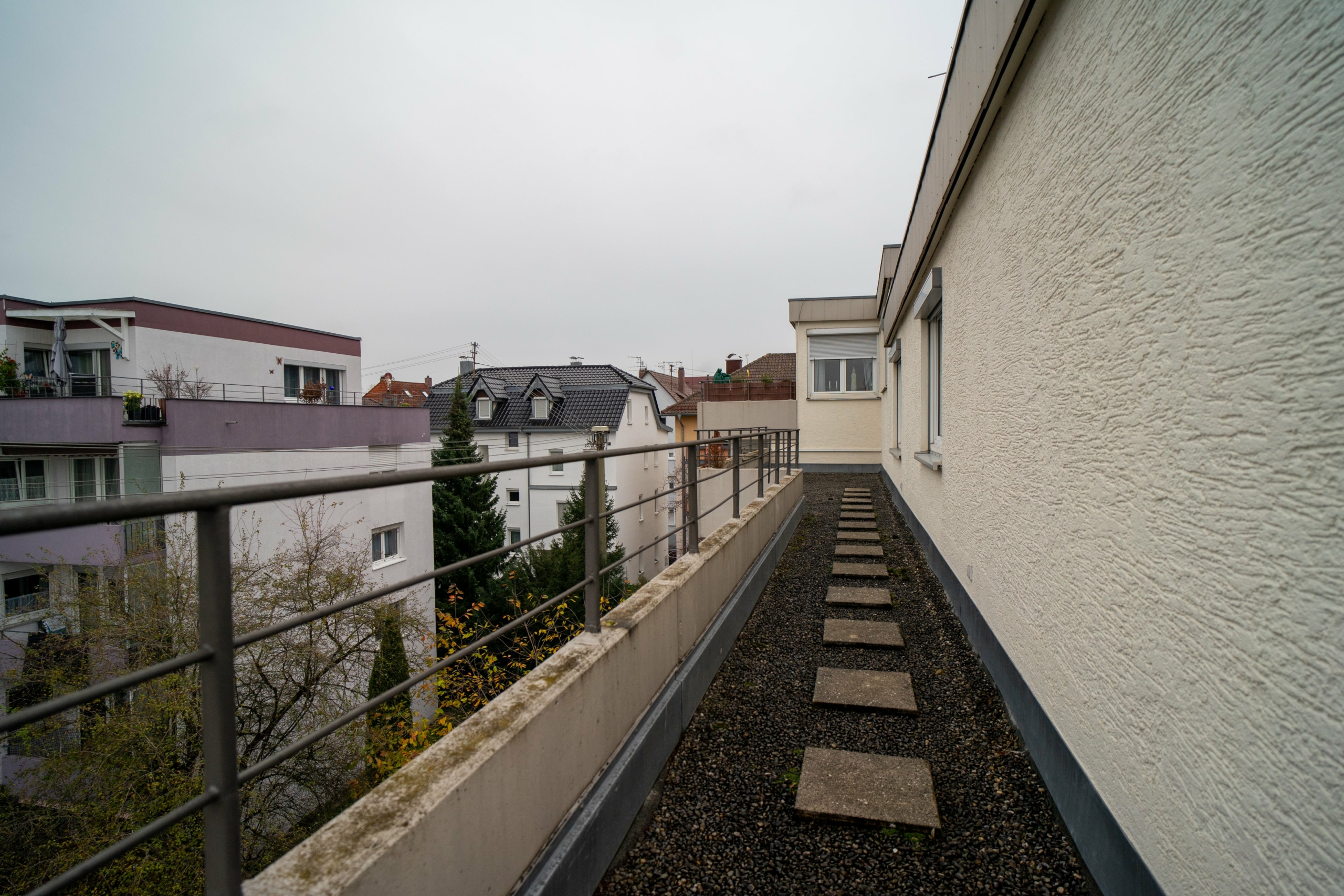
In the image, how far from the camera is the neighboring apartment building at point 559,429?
2692 cm

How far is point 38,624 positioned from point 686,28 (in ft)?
33.9

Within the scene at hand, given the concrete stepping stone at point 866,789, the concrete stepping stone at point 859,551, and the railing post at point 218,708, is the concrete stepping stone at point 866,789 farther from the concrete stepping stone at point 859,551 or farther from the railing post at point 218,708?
the concrete stepping stone at point 859,551

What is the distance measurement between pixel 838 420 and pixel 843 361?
1486 millimetres

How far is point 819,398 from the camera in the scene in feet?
48.5

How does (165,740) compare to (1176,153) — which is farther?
Result: (165,740)

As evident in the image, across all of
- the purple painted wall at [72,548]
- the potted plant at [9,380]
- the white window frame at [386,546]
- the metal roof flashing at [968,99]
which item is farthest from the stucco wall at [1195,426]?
the potted plant at [9,380]

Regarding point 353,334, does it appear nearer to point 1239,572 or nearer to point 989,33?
point 989,33

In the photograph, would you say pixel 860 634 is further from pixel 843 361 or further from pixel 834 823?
pixel 843 361

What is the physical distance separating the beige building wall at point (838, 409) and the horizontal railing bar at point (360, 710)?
1329cm

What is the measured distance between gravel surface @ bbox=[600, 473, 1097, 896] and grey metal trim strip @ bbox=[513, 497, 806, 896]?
0.24 ft

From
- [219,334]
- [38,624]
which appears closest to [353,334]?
[219,334]

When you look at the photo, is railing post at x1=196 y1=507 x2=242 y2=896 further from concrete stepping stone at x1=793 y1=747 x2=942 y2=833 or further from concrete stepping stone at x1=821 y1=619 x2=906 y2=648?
concrete stepping stone at x1=821 y1=619 x2=906 y2=648

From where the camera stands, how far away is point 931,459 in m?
5.56

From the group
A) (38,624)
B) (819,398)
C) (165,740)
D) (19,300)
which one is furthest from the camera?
(19,300)
